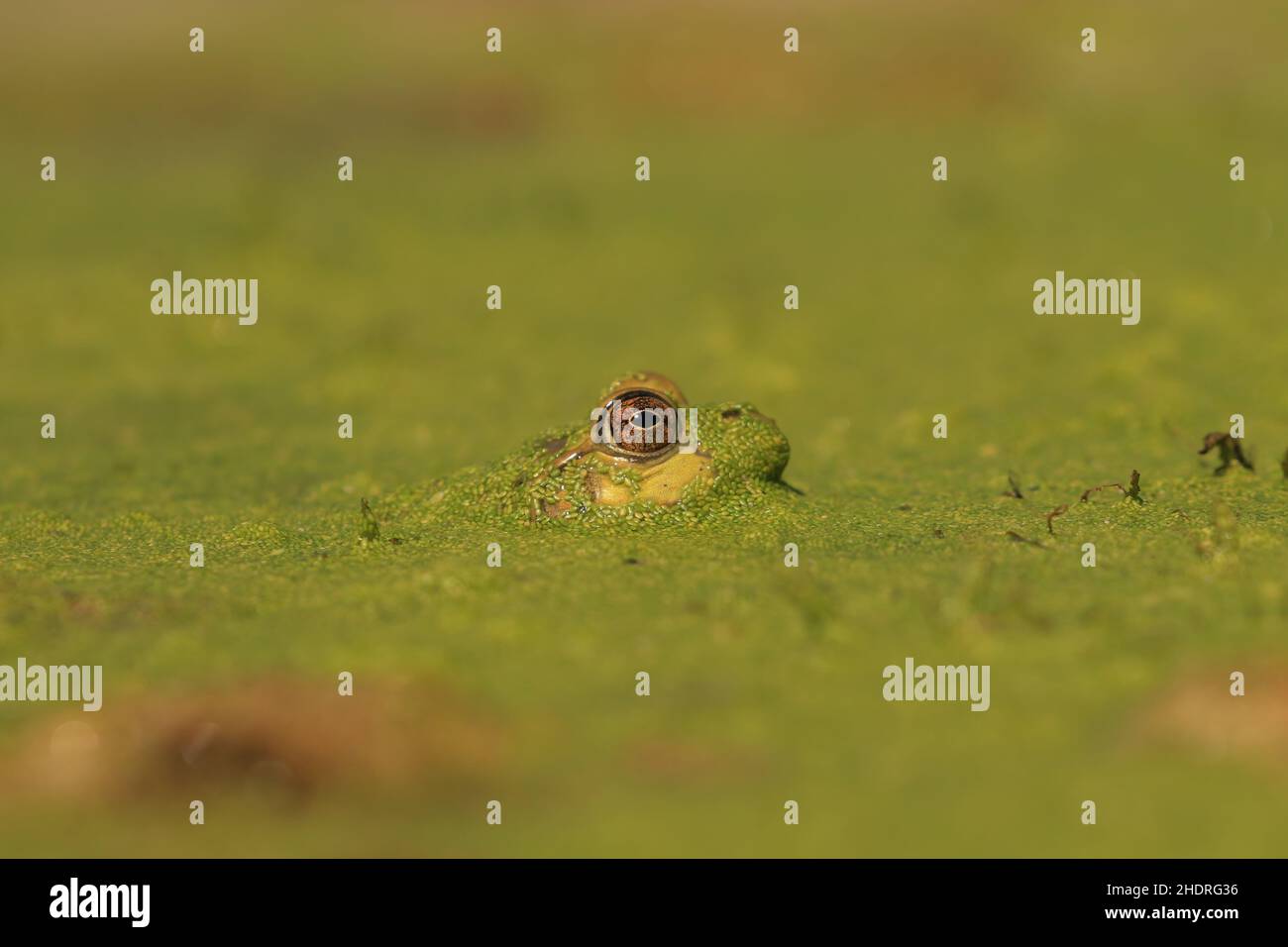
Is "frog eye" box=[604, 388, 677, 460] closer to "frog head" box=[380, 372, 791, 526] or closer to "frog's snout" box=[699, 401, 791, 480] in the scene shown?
"frog head" box=[380, 372, 791, 526]

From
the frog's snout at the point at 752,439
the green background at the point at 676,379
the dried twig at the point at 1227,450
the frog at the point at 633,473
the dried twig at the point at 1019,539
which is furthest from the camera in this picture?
the dried twig at the point at 1227,450

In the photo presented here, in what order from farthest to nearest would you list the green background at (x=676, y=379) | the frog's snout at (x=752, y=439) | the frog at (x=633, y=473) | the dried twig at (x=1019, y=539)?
the frog's snout at (x=752, y=439)
the frog at (x=633, y=473)
the dried twig at (x=1019, y=539)
the green background at (x=676, y=379)

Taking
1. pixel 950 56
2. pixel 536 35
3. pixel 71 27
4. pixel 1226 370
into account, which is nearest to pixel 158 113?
pixel 71 27

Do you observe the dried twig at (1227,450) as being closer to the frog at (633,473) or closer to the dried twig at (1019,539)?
the dried twig at (1019,539)

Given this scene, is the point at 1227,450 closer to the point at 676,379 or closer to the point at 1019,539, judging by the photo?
the point at 1019,539

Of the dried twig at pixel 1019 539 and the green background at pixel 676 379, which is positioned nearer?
the green background at pixel 676 379

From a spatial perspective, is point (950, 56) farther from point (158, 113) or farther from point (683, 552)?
point (683, 552)

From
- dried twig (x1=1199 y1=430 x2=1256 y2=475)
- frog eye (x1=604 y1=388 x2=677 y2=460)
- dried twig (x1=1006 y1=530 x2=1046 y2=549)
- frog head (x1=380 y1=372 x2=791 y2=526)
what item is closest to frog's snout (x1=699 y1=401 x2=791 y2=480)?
frog head (x1=380 y1=372 x2=791 y2=526)

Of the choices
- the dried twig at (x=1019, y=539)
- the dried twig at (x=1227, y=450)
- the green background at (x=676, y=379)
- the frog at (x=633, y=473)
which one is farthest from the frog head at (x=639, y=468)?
the dried twig at (x=1227, y=450)
